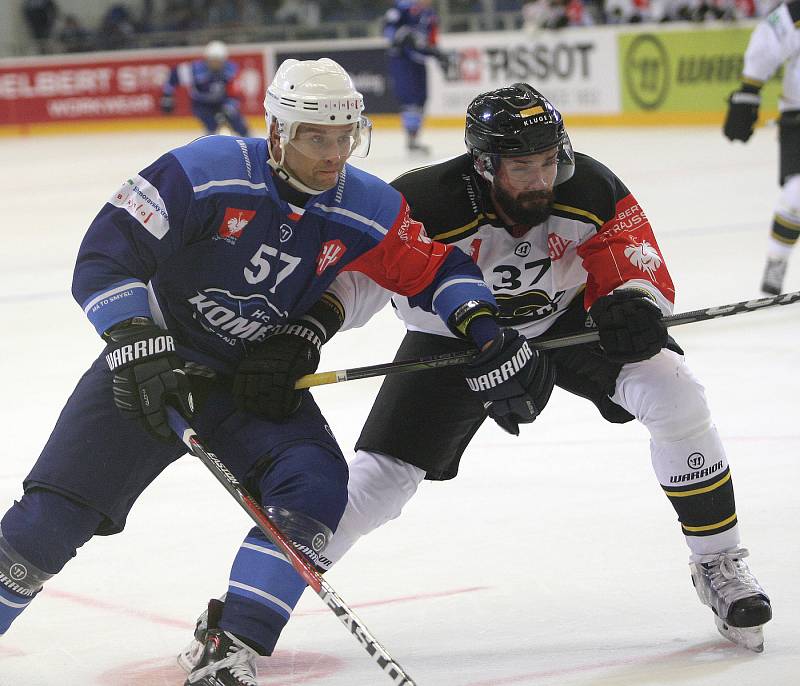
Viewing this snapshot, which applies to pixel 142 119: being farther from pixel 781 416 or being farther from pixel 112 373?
pixel 112 373

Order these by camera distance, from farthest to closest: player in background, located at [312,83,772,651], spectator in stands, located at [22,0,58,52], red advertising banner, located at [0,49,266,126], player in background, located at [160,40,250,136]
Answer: spectator in stands, located at [22,0,58,52] → red advertising banner, located at [0,49,266,126] → player in background, located at [160,40,250,136] → player in background, located at [312,83,772,651]

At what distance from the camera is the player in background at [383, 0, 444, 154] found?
12.2 m

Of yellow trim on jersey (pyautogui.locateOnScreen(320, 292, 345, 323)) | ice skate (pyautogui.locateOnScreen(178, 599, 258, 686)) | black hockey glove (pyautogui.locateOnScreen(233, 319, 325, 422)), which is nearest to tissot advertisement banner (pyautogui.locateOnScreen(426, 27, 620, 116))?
yellow trim on jersey (pyautogui.locateOnScreen(320, 292, 345, 323))

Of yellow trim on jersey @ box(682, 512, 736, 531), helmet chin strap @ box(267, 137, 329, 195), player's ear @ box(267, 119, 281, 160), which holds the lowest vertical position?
yellow trim on jersey @ box(682, 512, 736, 531)

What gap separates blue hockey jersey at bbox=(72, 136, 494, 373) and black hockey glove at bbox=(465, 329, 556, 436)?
0.38ft

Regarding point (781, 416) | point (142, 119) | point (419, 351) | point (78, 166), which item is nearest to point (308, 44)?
point (142, 119)

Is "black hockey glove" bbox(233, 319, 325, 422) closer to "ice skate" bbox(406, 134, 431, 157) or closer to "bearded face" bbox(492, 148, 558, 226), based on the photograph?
"bearded face" bbox(492, 148, 558, 226)

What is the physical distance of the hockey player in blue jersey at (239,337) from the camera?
2.23 m

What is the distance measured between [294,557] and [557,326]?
94 centimetres

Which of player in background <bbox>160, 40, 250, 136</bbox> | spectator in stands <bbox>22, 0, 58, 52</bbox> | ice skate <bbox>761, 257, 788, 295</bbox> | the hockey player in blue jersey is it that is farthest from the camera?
spectator in stands <bbox>22, 0, 58, 52</bbox>

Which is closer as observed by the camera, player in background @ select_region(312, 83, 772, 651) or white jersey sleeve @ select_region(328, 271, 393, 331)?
player in background @ select_region(312, 83, 772, 651)

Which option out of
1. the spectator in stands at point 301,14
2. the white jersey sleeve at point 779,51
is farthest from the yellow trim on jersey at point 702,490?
the spectator in stands at point 301,14

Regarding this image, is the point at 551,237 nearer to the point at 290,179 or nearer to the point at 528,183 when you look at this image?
the point at 528,183

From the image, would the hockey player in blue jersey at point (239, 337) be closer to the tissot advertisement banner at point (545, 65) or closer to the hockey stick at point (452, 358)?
the hockey stick at point (452, 358)
